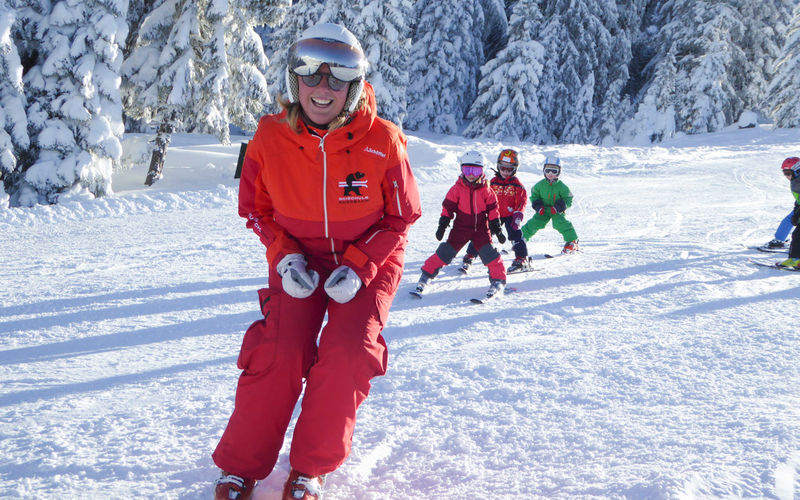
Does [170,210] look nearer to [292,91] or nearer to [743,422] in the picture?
[292,91]

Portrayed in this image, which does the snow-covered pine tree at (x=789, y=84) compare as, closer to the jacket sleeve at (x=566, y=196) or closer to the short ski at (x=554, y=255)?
the jacket sleeve at (x=566, y=196)

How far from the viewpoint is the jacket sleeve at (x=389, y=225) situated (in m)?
2.40

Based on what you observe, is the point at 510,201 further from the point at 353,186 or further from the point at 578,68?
the point at 578,68

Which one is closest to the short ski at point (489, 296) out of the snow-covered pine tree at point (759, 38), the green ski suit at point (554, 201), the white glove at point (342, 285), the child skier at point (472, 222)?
the child skier at point (472, 222)

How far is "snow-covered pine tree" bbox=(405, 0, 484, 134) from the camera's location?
101 ft

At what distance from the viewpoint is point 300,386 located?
87.4 inches

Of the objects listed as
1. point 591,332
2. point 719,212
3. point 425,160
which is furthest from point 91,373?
point 425,160

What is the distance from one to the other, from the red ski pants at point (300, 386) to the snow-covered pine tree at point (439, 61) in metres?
29.4

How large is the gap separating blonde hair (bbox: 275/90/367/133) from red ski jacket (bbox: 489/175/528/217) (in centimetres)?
507

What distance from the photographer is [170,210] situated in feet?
33.3

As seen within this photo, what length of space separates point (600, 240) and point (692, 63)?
27998 mm

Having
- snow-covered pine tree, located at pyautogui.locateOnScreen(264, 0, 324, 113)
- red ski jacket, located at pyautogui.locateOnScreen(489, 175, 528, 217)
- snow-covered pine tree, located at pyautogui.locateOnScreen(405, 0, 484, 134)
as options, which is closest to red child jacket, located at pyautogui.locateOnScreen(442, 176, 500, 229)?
red ski jacket, located at pyautogui.locateOnScreen(489, 175, 528, 217)

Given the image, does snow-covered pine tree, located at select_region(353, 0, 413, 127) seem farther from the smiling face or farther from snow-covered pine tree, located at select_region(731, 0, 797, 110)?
snow-covered pine tree, located at select_region(731, 0, 797, 110)

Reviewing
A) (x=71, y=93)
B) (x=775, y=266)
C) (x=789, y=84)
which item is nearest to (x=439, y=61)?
(x=789, y=84)
